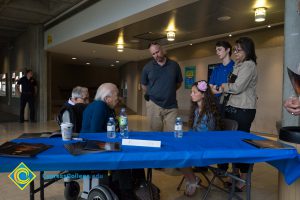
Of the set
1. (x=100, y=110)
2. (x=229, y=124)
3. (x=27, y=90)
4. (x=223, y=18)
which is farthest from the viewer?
(x=27, y=90)

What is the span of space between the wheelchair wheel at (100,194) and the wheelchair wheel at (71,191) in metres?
0.59

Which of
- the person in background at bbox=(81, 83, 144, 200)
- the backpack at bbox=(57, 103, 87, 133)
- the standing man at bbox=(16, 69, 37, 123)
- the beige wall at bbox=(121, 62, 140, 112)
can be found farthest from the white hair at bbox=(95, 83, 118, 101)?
the beige wall at bbox=(121, 62, 140, 112)

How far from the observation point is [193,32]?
6.96 metres

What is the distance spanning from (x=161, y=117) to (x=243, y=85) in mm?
1049

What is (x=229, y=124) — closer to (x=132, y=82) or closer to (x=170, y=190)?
(x=170, y=190)

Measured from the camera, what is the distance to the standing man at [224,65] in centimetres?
288

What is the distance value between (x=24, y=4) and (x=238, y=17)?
5.41 meters

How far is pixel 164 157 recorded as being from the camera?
1.50 meters

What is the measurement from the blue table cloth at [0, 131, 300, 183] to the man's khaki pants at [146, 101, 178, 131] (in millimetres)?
1389

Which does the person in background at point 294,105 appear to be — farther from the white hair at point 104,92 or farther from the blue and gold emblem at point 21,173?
the blue and gold emblem at point 21,173

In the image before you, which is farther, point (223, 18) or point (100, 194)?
point (223, 18)

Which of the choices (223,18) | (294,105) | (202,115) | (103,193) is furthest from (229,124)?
(223,18)

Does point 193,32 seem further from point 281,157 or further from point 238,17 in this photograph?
point 281,157

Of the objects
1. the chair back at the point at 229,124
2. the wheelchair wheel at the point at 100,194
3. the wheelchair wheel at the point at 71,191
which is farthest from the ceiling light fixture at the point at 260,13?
the wheelchair wheel at the point at 100,194
